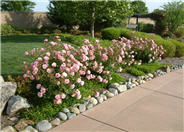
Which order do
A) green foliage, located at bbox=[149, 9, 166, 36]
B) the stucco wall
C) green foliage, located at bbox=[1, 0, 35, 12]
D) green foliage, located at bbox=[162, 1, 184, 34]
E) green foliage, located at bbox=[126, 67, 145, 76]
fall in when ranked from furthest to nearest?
green foliage, located at bbox=[1, 0, 35, 12]
green foliage, located at bbox=[149, 9, 166, 36]
the stucco wall
green foliage, located at bbox=[162, 1, 184, 34]
green foliage, located at bbox=[126, 67, 145, 76]

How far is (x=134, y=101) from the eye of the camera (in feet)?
15.3

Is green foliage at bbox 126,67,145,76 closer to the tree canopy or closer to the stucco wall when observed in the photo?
the tree canopy

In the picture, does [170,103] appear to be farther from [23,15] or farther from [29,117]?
[23,15]

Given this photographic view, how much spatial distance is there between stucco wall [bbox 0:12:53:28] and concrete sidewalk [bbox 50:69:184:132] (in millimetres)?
19043

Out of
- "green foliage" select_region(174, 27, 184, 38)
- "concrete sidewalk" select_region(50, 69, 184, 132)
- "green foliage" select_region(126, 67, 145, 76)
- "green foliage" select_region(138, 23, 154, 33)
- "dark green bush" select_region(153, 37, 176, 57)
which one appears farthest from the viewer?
"green foliage" select_region(138, 23, 154, 33)

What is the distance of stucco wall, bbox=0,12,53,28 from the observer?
21.3 meters

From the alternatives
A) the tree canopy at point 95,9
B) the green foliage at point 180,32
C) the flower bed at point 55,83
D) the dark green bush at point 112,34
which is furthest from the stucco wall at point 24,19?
the flower bed at point 55,83

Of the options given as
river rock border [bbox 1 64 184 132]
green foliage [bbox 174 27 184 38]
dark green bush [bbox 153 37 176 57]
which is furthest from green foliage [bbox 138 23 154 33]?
river rock border [bbox 1 64 184 132]

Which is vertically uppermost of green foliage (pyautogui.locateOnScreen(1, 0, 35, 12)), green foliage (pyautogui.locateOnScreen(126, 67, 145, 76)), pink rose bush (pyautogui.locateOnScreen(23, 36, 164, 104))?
green foliage (pyautogui.locateOnScreen(1, 0, 35, 12))

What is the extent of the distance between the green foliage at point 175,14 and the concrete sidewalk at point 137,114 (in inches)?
554

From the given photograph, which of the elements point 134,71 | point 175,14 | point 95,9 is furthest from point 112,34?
point 175,14

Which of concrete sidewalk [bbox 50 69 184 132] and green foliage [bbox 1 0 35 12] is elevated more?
green foliage [bbox 1 0 35 12]

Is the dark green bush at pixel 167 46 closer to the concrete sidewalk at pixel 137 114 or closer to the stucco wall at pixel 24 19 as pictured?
the concrete sidewalk at pixel 137 114

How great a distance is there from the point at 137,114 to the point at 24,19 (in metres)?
21.2
